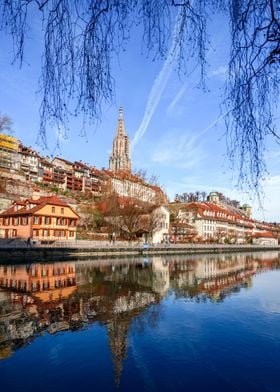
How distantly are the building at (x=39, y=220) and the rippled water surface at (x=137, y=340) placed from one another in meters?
31.2

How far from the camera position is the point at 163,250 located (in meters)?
64.0

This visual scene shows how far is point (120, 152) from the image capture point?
152125mm

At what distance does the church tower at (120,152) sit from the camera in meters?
152

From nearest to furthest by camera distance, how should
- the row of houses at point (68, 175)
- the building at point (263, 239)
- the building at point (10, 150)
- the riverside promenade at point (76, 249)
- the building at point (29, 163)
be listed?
the riverside promenade at point (76, 249), the row of houses at point (68, 175), the building at point (10, 150), the building at point (29, 163), the building at point (263, 239)

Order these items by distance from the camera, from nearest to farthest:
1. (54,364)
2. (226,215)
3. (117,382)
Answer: (117,382)
(54,364)
(226,215)

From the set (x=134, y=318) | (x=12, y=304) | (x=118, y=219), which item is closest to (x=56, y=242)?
(x=118, y=219)

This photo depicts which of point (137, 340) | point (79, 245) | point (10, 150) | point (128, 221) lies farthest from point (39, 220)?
point (10, 150)

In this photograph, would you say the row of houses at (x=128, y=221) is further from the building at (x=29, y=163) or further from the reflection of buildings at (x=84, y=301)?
the building at (x=29, y=163)

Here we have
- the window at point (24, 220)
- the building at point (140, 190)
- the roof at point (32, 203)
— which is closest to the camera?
the roof at point (32, 203)

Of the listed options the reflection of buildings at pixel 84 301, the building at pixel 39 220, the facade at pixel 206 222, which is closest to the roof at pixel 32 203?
the building at pixel 39 220

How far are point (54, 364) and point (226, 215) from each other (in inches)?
4501

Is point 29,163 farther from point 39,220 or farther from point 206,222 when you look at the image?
point 39,220

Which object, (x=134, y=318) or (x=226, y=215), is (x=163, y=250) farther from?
(x=226, y=215)

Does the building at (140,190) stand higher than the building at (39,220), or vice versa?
the building at (140,190)
